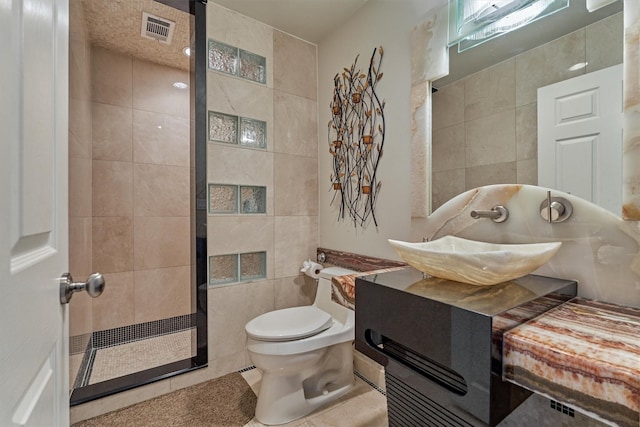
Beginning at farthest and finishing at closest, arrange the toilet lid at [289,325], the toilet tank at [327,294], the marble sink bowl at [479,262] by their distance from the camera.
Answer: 1. the toilet tank at [327,294]
2. the toilet lid at [289,325]
3. the marble sink bowl at [479,262]

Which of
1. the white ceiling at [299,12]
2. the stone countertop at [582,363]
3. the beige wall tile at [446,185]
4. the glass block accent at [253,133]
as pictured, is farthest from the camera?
the glass block accent at [253,133]

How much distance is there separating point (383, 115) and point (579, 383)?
1512 millimetres

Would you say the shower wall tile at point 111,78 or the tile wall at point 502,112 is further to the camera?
the shower wall tile at point 111,78

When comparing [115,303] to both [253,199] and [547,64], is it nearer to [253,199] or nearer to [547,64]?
[253,199]

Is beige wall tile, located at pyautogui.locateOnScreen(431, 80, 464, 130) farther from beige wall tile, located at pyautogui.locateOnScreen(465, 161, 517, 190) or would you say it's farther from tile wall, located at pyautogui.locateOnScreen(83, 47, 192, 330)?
tile wall, located at pyautogui.locateOnScreen(83, 47, 192, 330)

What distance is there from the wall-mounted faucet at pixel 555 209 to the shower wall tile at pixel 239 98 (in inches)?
64.5

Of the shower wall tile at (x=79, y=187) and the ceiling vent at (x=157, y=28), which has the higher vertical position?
the ceiling vent at (x=157, y=28)

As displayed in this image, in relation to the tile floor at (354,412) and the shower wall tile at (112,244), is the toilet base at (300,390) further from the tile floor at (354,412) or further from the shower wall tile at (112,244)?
the shower wall tile at (112,244)

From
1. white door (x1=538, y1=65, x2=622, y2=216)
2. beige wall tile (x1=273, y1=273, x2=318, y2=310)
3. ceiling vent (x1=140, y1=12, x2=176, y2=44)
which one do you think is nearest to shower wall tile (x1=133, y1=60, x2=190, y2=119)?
ceiling vent (x1=140, y1=12, x2=176, y2=44)

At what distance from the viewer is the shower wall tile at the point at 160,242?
2379mm

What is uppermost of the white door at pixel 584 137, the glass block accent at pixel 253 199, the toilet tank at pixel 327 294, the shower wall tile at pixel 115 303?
the white door at pixel 584 137

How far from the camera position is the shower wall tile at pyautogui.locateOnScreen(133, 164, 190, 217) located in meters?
2.38

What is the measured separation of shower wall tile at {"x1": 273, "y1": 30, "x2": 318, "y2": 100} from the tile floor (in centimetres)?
207

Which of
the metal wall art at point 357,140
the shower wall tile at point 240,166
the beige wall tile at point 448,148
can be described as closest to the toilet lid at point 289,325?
the metal wall art at point 357,140
